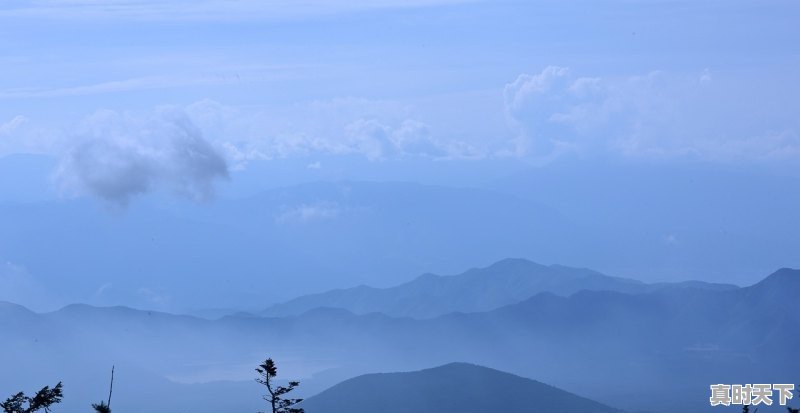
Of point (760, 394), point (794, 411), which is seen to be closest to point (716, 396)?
point (760, 394)

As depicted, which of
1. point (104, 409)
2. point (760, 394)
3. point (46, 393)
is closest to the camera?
point (104, 409)

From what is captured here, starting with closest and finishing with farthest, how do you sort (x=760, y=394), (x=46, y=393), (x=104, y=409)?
(x=104, y=409) < (x=46, y=393) < (x=760, y=394)

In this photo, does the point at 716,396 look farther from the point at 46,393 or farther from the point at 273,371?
the point at 46,393

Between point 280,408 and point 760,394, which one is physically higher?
point 760,394

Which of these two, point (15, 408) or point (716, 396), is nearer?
point (15, 408)

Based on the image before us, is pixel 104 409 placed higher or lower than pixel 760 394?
lower

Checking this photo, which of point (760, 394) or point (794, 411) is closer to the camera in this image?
point (794, 411)

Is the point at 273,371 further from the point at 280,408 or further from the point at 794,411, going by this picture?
the point at 794,411

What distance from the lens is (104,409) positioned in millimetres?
45094

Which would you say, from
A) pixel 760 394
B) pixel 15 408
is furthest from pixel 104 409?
pixel 760 394

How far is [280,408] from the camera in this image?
4950 centimetres

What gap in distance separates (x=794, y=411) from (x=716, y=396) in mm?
23600

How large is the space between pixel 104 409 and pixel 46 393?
195 inches

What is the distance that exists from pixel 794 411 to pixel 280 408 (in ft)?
72.3
